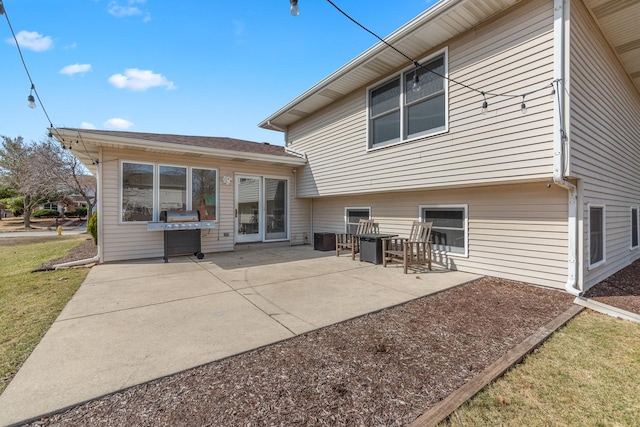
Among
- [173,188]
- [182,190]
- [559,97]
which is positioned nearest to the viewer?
[559,97]

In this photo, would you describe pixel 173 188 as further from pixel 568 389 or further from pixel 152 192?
pixel 568 389

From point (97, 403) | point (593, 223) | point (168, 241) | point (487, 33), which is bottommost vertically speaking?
point (97, 403)

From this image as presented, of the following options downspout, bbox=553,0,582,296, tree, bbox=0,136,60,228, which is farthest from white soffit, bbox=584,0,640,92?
tree, bbox=0,136,60,228

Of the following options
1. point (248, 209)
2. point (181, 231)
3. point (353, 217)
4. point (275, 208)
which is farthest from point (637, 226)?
point (181, 231)

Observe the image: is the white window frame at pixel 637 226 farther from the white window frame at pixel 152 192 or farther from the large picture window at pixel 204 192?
the white window frame at pixel 152 192

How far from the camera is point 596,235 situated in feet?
16.6

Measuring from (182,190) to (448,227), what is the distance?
268 inches

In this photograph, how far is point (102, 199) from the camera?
6.60 metres

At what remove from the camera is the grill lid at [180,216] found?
6957 mm

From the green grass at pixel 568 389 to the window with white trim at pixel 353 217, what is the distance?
5749 millimetres

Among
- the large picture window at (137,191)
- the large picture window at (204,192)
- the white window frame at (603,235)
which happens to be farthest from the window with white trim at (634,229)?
the large picture window at (137,191)

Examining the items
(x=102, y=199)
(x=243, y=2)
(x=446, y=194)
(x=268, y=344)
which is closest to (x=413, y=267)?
(x=446, y=194)

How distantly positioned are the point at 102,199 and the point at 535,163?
8.71 m

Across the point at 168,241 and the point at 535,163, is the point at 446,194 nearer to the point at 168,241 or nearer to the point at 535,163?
the point at 535,163
